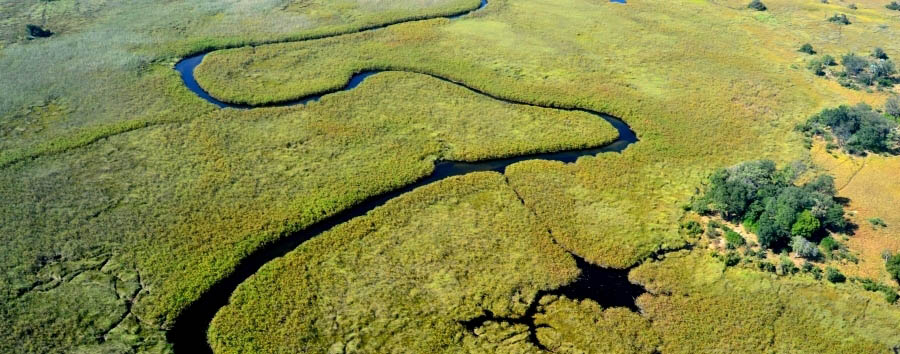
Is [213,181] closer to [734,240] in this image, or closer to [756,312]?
[734,240]

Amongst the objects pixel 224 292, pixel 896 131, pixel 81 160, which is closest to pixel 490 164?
pixel 224 292

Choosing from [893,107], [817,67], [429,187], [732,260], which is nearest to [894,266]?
[732,260]

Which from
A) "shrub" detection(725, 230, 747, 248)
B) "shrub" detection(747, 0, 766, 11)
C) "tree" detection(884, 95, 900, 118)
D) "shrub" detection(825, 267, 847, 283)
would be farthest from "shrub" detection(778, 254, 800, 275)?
"shrub" detection(747, 0, 766, 11)

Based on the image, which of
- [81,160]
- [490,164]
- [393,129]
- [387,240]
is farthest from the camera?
[393,129]

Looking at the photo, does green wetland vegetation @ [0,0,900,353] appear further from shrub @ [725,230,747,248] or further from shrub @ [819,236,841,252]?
shrub @ [819,236,841,252]

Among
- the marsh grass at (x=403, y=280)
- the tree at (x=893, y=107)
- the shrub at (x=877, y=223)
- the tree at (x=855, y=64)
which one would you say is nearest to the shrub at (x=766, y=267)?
the shrub at (x=877, y=223)

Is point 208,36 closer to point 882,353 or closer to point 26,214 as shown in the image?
point 26,214

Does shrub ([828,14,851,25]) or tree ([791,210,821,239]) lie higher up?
shrub ([828,14,851,25])
